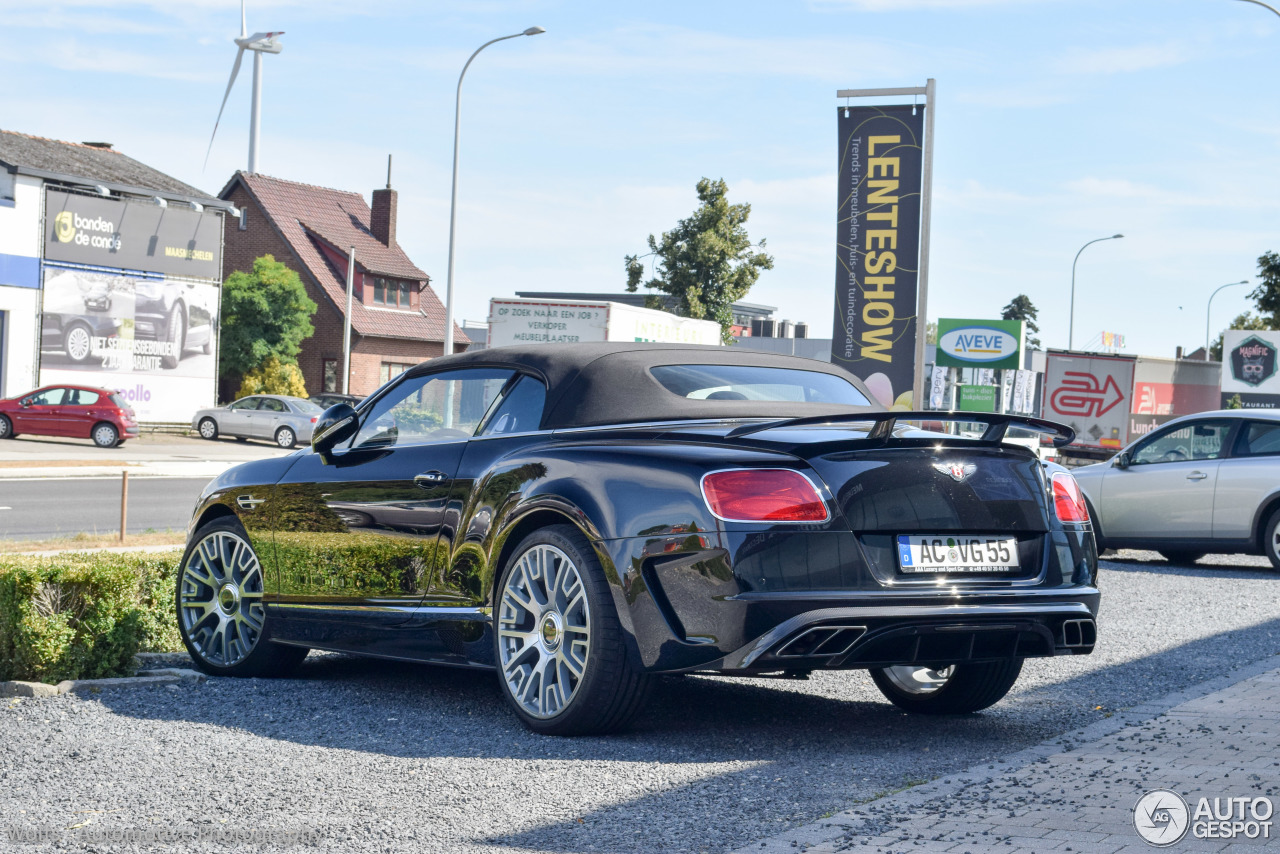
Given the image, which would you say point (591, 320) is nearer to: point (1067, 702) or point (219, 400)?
point (1067, 702)

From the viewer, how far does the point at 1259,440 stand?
1402cm

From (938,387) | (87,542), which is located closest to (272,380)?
(938,387)

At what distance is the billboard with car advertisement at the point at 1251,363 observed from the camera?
172 feet

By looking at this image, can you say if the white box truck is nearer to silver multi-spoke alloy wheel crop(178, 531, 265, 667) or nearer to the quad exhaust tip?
silver multi-spoke alloy wheel crop(178, 531, 265, 667)

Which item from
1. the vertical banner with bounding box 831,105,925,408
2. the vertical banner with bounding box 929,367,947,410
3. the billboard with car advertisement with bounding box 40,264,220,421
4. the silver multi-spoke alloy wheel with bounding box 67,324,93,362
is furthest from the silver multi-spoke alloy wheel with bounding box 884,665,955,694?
the vertical banner with bounding box 929,367,947,410

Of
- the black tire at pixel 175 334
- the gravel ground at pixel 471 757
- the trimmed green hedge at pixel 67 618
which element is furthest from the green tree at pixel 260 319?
the trimmed green hedge at pixel 67 618

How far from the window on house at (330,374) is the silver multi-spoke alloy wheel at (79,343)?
1406 centimetres

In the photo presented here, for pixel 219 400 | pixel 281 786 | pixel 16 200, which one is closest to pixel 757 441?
pixel 281 786

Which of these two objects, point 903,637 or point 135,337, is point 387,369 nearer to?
point 135,337

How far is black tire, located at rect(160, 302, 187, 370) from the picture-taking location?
43312 millimetres

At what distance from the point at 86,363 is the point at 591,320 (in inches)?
898

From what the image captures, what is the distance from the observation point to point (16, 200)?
38750 millimetres

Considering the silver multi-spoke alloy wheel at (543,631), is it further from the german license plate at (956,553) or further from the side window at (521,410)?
the german license plate at (956,553)

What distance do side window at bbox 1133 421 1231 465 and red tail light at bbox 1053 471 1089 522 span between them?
937 centimetres
